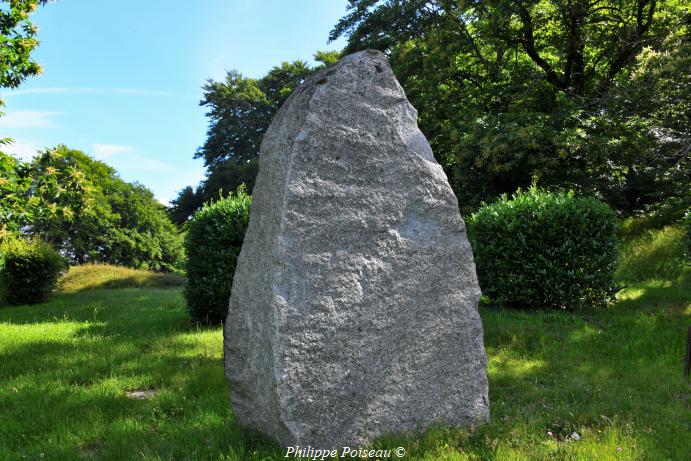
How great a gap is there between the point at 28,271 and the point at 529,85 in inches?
672

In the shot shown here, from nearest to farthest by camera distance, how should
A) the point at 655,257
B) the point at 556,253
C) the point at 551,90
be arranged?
the point at 556,253, the point at 655,257, the point at 551,90

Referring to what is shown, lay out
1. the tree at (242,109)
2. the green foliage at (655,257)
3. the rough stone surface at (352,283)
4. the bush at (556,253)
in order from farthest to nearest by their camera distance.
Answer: the tree at (242,109)
the green foliage at (655,257)
the bush at (556,253)
the rough stone surface at (352,283)

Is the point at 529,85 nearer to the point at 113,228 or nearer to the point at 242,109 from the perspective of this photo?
the point at 242,109

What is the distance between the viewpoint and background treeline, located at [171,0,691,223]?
14344 millimetres

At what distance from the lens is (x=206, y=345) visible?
7.68m

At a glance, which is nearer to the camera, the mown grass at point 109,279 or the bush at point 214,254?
the bush at point 214,254

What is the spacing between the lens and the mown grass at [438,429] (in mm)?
3949

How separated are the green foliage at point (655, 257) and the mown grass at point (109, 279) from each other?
1856 centimetres

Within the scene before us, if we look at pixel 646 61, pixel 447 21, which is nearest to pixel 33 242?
pixel 447 21

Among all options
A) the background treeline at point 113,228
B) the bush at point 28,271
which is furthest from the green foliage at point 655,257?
the background treeline at point 113,228

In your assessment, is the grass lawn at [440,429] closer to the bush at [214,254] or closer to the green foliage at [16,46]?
the bush at [214,254]

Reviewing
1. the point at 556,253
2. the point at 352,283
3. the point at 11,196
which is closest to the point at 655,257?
the point at 556,253

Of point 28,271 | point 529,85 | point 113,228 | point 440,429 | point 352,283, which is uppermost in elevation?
point 529,85

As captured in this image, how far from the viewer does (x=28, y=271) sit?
53.2 ft
